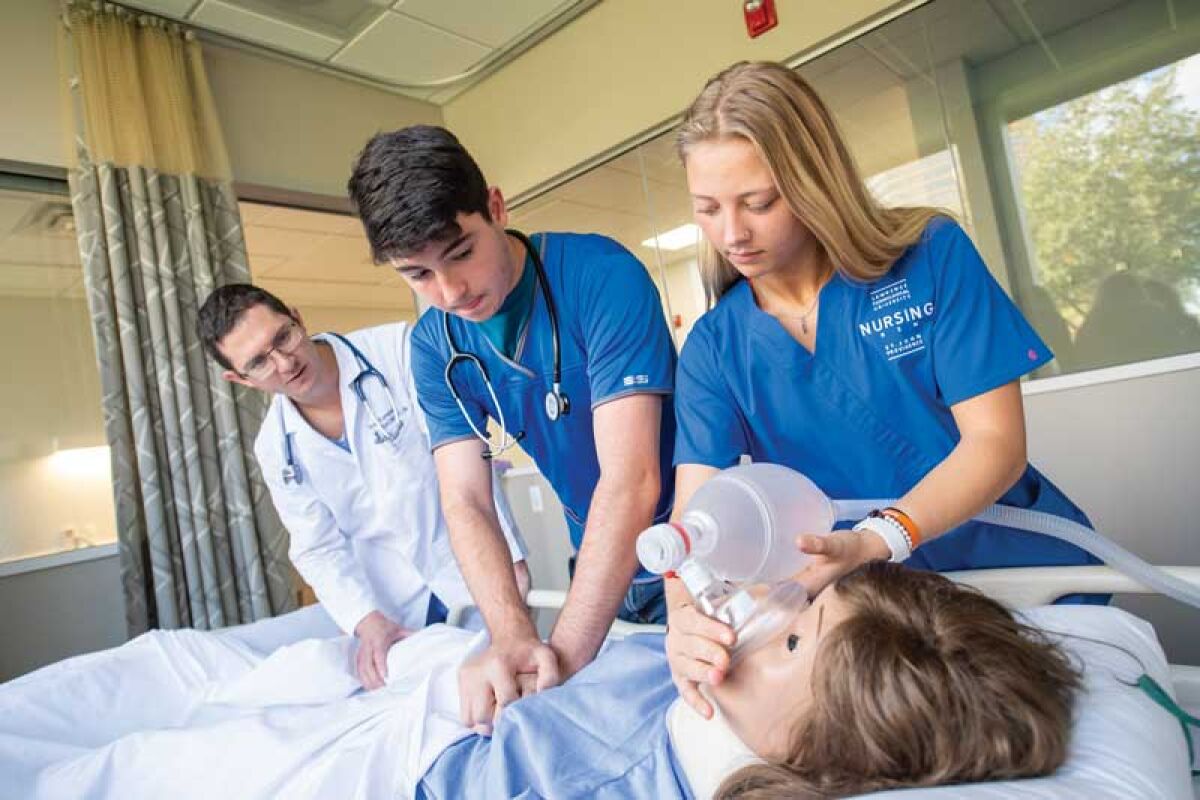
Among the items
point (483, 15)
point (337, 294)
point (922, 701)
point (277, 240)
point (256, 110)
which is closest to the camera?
point (922, 701)

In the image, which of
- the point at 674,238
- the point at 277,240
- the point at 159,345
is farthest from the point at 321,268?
the point at 674,238

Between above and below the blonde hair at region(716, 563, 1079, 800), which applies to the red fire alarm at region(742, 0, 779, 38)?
above

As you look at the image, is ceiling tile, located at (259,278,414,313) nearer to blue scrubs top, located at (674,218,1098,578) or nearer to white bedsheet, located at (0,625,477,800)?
white bedsheet, located at (0,625,477,800)

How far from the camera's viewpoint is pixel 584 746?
100 centimetres

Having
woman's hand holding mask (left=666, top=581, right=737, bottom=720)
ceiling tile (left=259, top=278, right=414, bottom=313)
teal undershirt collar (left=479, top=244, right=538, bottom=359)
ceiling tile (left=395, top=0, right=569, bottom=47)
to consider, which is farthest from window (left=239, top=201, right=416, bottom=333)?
woman's hand holding mask (left=666, top=581, right=737, bottom=720)

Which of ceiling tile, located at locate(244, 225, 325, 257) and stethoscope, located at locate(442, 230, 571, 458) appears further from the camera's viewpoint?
ceiling tile, located at locate(244, 225, 325, 257)

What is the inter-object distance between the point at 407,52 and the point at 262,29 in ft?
2.06

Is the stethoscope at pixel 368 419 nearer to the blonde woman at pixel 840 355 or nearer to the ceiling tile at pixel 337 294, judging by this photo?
the blonde woman at pixel 840 355

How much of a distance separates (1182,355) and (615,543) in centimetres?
197

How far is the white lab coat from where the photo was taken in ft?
6.17

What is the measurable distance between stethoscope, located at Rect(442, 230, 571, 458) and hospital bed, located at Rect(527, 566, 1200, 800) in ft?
1.33

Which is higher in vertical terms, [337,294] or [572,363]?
[337,294]

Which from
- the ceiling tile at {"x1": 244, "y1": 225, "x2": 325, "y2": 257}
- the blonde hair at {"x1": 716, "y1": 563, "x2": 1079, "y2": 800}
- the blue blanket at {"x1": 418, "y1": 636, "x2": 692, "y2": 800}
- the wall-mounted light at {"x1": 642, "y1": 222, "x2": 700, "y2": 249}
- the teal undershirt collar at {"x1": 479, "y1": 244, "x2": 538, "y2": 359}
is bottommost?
the blue blanket at {"x1": 418, "y1": 636, "x2": 692, "y2": 800}

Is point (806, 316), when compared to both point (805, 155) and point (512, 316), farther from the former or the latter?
point (512, 316)
